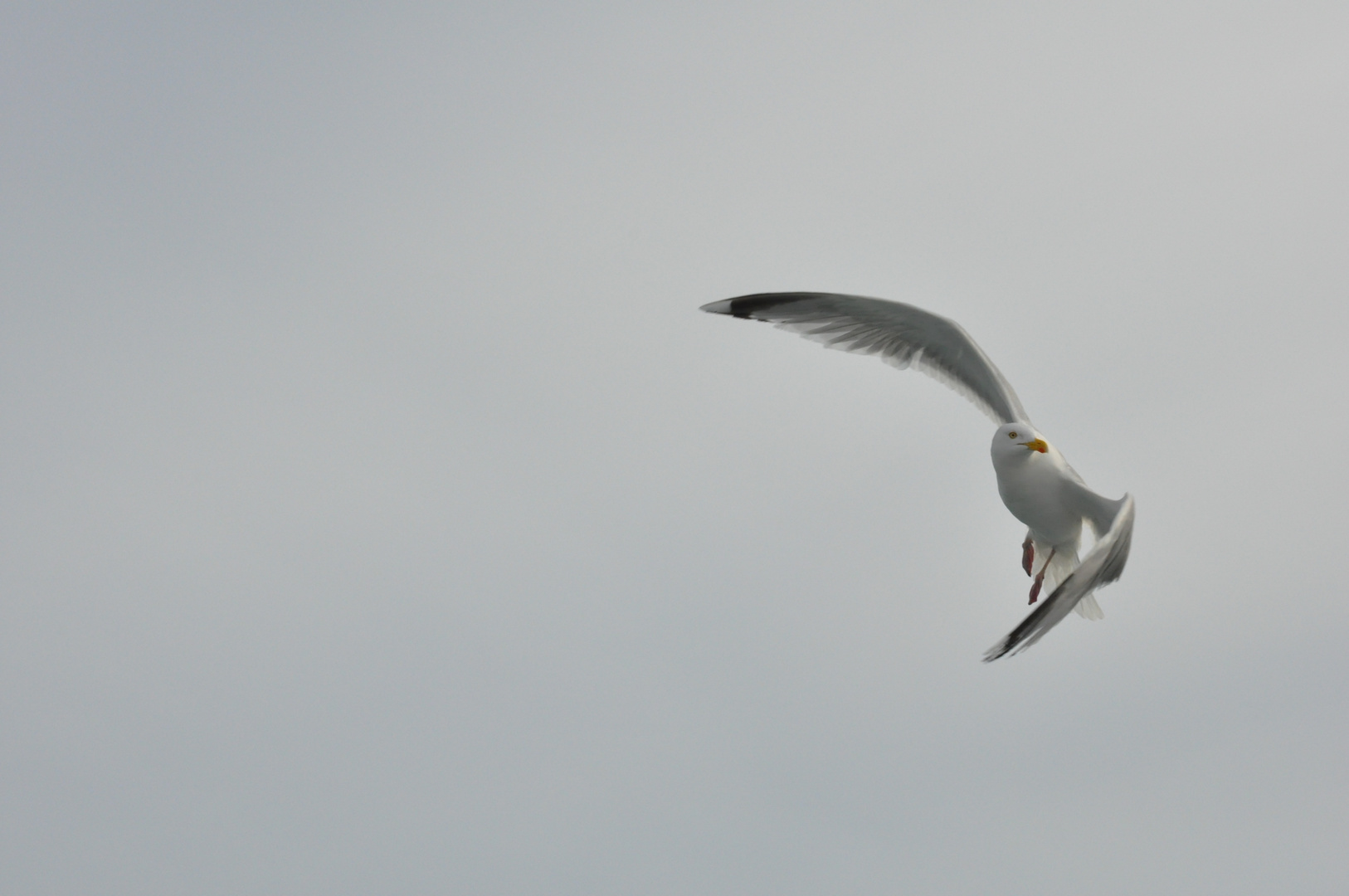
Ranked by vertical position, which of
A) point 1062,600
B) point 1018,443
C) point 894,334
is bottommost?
point 1062,600

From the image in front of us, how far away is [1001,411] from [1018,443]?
2096 millimetres

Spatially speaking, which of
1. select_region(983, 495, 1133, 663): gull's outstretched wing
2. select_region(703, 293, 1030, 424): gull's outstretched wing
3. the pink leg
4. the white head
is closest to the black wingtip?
select_region(703, 293, 1030, 424): gull's outstretched wing

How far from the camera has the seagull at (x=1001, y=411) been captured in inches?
392

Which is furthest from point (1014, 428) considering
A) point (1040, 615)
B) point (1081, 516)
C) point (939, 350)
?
point (1040, 615)

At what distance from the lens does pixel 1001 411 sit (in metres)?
12.1

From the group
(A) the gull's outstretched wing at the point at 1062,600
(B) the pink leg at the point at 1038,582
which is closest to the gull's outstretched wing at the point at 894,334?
(B) the pink leg at the point at 1038,582

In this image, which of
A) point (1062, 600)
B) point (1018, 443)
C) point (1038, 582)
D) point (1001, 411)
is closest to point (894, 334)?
point (1001, 411)

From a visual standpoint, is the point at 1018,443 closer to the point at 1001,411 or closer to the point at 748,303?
the point at 1001,411

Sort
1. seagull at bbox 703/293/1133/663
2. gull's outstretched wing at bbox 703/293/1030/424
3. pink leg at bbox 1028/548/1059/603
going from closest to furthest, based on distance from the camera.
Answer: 1. seagull at bbox 703/293/1133/663
2. pink leg at bbox 1028/548/1059/603
3. gull's outstretched wing at bbox 703/293/1030/424

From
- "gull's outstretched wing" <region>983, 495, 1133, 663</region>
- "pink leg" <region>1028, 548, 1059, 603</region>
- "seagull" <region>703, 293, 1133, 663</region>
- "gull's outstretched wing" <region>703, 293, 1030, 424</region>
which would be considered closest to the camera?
"gull's outstretched wing" <region>983, 495, 1133, 663</region>

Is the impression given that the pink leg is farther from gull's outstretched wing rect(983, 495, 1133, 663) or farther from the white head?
gull's outstretched wing rect(983, 495, 1133, 663)

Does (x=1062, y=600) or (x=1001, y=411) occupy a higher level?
(x=1001, y=411)

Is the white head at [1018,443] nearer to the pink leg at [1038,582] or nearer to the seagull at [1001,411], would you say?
the seagull at [1001,411]

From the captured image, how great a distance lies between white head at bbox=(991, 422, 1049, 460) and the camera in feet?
32.9
